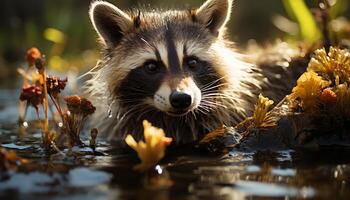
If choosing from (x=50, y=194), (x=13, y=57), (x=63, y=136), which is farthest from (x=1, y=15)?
(x=50, y=194)

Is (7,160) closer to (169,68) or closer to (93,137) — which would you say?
(93,137)

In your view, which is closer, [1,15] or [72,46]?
[72,46]

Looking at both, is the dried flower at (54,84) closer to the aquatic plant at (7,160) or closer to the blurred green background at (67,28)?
the aquatic plant at (7,160)

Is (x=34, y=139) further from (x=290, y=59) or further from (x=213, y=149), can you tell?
(x=290, y=59)

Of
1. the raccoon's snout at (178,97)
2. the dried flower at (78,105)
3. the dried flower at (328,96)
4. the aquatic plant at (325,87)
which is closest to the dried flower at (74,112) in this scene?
the dried flower at (78,105)

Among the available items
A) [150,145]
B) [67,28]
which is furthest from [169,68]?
[67,28]

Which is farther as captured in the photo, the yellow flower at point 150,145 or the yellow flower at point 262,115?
the yellow flower at point 262,115
